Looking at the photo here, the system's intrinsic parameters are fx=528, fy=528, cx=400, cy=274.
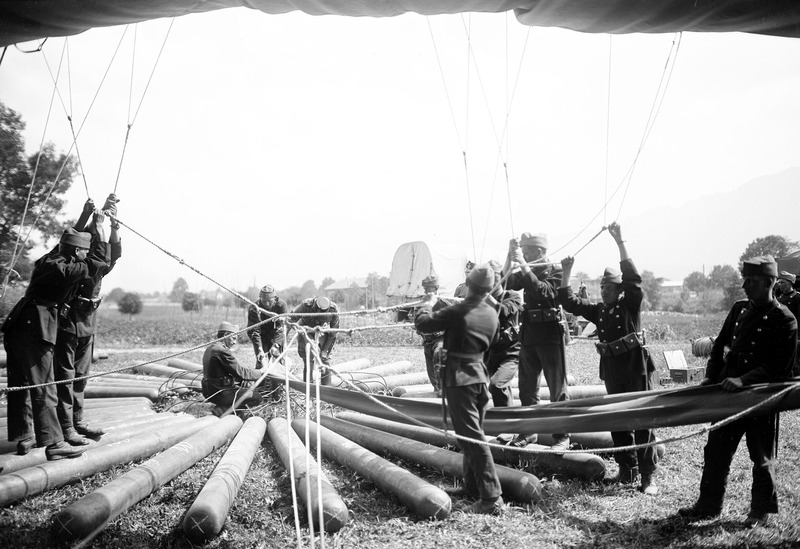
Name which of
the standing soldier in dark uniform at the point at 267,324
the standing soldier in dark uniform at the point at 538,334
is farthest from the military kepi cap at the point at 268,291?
the standing soldier in dark uniform at the point at 538,334

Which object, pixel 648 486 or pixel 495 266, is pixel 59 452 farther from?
pixel 648 486

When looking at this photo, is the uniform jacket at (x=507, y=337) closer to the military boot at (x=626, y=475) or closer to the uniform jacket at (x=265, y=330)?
the military boot at (x=626, y=475)

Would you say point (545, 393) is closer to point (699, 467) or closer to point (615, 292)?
point (699, 467)

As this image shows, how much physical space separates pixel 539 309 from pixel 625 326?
95 centimetres

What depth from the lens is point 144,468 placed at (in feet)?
15.2

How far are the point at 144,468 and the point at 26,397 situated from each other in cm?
181

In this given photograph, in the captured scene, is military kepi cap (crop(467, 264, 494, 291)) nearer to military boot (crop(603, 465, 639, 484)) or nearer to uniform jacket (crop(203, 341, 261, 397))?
military boot (crop(603, 465, 639, 484))

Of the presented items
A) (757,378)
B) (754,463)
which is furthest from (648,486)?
(757,378)

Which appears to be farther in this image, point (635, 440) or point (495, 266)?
point (495, 266)

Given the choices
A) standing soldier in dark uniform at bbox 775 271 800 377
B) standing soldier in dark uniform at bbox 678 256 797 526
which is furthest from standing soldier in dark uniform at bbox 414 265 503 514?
standing soldier in dark uniform at bbox 775 271 800 377

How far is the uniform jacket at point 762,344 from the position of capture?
13.9ft

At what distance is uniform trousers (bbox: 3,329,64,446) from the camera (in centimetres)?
531

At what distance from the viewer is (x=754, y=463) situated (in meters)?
4.29

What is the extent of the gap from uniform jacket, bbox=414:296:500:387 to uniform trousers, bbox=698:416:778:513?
6.53 feet
